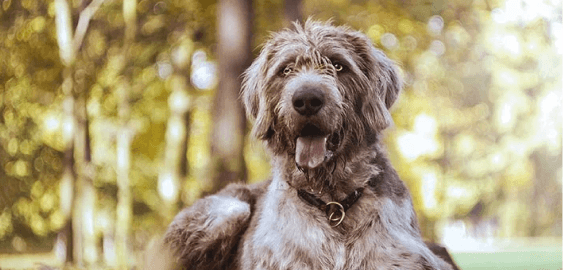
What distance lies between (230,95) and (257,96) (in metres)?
2.19

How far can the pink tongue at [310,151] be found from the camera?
3115 millimetres

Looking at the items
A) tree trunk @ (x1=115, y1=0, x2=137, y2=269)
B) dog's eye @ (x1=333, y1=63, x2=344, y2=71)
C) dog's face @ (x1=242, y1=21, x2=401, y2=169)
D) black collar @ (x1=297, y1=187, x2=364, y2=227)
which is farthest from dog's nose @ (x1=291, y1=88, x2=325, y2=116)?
tree trunk @ (x1=115, y1=0, x2=137, y2=269)

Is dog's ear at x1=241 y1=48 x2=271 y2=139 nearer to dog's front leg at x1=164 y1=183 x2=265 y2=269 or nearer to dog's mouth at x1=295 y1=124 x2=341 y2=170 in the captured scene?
dog's mouth at x1=295 y1=124 x2=341 y2=170

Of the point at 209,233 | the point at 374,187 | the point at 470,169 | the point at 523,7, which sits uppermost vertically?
the point at 523,7

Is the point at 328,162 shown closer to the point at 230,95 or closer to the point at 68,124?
the point at 230,95

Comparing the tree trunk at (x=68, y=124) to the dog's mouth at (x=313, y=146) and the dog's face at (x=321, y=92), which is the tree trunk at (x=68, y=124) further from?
the dog's mouth at (x=313, y=146)

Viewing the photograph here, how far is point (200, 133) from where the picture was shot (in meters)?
13.8

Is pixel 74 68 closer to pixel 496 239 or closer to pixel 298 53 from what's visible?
pixel 298 53

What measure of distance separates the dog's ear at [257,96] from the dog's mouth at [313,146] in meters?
0.27

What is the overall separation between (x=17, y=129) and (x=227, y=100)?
13.0ft

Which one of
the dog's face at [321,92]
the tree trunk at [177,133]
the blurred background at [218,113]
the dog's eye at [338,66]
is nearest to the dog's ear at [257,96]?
the dog's face at [321,92]

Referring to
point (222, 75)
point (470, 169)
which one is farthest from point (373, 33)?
point (470, 169)

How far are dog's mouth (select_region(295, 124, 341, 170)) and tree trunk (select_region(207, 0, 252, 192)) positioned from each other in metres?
2.64

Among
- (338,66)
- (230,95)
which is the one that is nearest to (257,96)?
(338,66)
